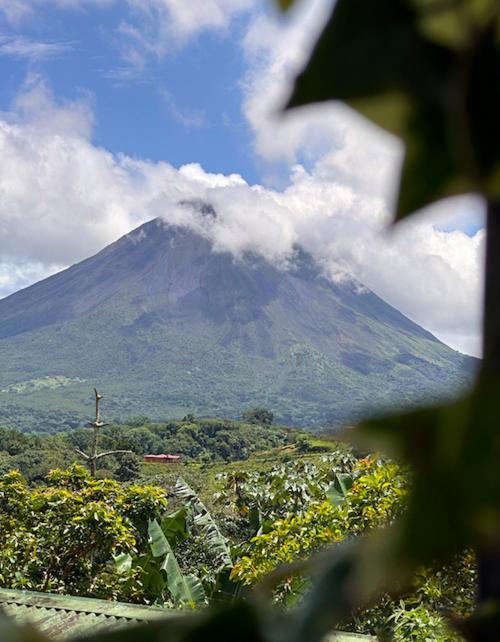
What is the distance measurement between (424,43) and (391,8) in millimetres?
15

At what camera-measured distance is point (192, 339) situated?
106m

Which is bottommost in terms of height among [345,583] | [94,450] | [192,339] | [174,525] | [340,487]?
[174,525]

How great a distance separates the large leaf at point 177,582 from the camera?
17.9 feet

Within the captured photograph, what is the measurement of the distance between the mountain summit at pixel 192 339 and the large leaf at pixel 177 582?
236 ft

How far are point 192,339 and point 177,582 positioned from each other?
331 ft

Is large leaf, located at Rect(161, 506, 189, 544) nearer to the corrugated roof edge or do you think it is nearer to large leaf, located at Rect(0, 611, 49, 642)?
the corrugated roof edge

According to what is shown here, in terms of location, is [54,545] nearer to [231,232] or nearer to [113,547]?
[113,547]

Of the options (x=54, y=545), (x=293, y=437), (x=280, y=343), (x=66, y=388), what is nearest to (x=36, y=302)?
(x=66, y=388)

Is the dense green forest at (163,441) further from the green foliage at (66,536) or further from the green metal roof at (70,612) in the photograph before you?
the green metal roof at (70,612)

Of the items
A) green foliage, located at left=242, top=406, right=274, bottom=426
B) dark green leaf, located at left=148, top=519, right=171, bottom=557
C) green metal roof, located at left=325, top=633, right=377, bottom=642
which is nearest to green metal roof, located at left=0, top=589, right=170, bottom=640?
green metal roof, located at left=325, top=633, right=377, bottom=642

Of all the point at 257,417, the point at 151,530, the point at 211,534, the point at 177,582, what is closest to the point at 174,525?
the point at 211,534

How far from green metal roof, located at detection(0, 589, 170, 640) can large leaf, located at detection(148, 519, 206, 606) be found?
3.27ft

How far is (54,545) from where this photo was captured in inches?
269

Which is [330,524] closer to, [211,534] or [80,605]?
[80,605]
